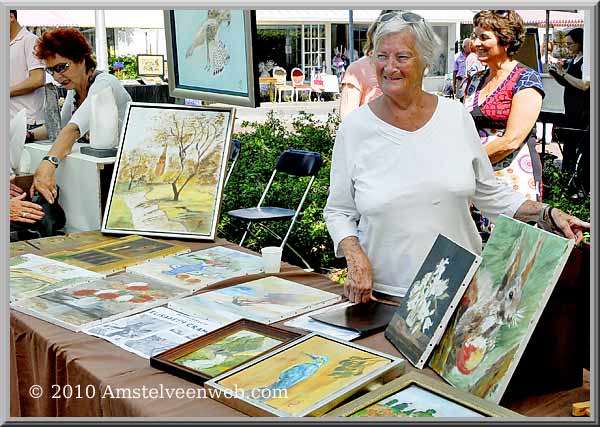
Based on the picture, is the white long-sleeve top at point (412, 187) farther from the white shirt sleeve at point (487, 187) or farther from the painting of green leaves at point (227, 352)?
the painting of green leaves at point (227, 352)

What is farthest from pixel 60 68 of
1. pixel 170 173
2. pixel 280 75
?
pixel 280 75

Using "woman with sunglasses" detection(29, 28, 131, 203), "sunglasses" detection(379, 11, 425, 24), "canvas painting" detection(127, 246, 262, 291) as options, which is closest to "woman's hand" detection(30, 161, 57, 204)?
"woman with sunglasses" detection(29, 28, 131, 203)

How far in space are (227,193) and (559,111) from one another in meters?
3.50

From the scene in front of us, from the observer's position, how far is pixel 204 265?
2.47m

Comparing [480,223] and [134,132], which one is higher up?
[134,132]

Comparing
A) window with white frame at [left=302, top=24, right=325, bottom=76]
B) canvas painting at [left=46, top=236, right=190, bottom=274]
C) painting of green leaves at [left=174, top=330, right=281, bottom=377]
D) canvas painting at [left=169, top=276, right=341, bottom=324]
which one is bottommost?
painting of green leaves at [left=174, top=330, right=281, bottom=377]

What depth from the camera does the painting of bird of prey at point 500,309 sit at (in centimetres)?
138

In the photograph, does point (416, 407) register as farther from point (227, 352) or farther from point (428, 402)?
point (227, 352)

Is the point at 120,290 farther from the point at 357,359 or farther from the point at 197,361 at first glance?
the point at 357,359

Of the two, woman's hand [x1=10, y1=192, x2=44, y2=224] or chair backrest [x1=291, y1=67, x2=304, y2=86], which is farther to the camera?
chair backrest [x1=291, y1=67, x2=304, y2=86]

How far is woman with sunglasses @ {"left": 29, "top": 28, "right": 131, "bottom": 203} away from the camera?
3.12m

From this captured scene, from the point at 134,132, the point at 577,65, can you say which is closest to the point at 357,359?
the point at 134,132

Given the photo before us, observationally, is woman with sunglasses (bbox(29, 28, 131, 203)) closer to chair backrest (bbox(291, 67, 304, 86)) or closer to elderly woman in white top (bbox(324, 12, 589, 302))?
elderly woman in white top (bbox(324, 12, 589, 302))

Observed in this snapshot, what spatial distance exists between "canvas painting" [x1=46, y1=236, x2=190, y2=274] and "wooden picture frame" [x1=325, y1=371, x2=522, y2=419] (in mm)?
1284
